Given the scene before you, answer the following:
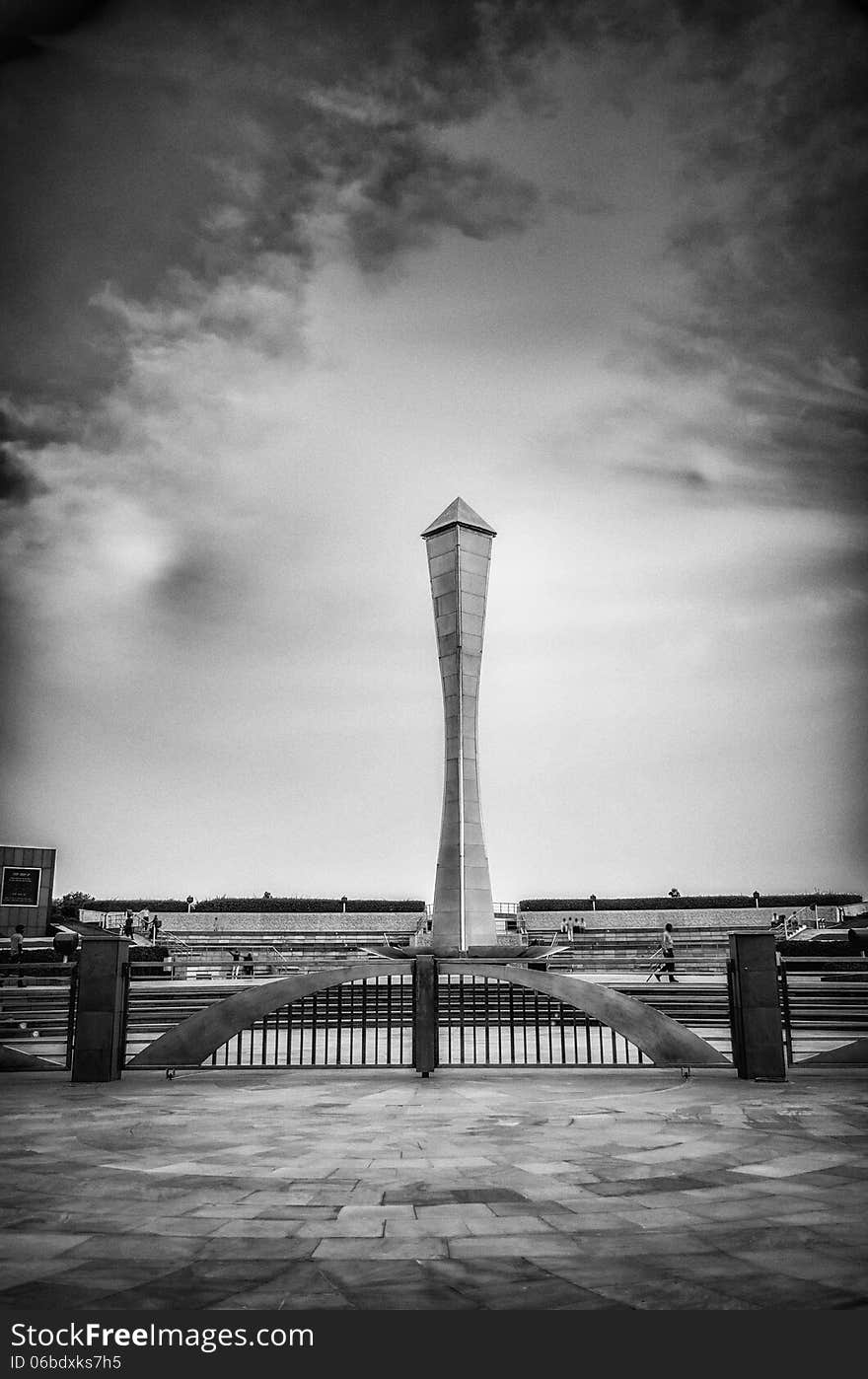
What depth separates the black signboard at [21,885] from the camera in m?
30.4

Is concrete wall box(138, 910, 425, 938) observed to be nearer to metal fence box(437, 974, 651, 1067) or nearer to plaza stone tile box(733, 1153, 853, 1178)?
metal fence box(437, 974, 651, 1067)

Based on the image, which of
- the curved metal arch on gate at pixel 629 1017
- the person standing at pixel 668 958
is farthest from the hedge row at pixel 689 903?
the curved metal arch on gate at pixel 629 1017

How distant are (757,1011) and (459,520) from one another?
19.8 meters

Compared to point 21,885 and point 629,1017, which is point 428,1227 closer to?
point 629,1017

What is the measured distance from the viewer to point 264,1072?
10.5 m

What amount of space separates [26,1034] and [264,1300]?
40.9ft

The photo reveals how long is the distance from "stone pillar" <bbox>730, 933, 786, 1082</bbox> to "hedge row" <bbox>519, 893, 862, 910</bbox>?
33.2 meters

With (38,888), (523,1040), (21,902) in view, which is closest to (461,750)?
(523,1040)

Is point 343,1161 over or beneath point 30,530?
beneath

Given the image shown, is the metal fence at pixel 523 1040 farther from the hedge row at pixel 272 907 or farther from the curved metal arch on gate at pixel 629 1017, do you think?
the hedge row at pixel 272 907

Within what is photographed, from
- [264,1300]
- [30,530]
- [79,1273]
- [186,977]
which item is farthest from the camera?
[186,977]

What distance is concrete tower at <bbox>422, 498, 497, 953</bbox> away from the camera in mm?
26781

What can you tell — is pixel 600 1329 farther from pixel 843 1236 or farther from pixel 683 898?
pixel 683 898

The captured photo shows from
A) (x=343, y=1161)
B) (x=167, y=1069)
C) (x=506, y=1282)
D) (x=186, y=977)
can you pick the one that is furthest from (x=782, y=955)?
(x=506, y=1282)
